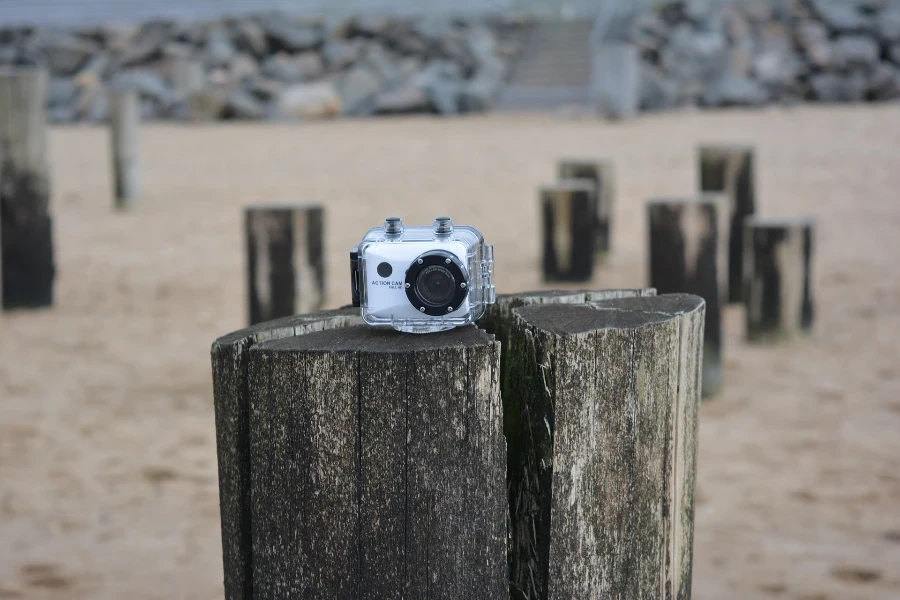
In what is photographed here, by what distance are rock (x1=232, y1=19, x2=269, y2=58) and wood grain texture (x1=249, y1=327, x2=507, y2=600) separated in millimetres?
21003

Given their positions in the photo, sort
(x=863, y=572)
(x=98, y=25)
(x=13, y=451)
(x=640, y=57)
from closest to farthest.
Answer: (x=863, y=572) < (x=13, y=451) < (x=640, y=57) < (x=98, y=25)

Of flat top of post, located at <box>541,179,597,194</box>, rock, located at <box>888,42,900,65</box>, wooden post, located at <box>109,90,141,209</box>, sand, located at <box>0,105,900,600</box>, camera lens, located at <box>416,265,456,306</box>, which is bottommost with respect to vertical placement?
sand, located at <box>0,105,900,600</box>

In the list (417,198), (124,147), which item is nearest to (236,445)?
(417,198)

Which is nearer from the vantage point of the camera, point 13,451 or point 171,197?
point 13,451

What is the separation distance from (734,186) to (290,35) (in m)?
16.2

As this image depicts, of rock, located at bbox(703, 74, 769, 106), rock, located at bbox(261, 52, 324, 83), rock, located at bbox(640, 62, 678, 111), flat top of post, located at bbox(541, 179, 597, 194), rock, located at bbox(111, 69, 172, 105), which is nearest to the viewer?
flat top of post, located at bbox(541, 179, 597, 194)

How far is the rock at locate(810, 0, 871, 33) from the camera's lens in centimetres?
1952

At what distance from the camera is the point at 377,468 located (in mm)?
1407

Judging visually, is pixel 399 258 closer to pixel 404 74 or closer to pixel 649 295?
pixel 649 295

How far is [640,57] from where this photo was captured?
1925 cm

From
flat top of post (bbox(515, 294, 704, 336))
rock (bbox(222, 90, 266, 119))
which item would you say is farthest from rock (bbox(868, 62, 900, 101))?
flat top of post (bbox(515, 294, 704, 336))

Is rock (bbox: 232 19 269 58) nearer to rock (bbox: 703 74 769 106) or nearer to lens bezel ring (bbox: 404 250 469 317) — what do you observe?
rock (bbox: 703 74 769 106)

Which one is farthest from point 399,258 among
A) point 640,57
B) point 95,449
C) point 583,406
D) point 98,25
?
point 98,25

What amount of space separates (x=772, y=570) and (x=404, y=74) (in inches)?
693
